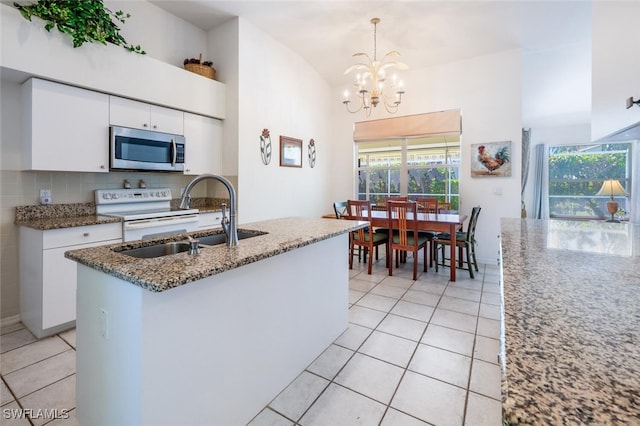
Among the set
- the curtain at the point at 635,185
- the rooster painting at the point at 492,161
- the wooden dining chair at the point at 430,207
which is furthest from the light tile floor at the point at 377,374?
the curtain at the point at 635,185

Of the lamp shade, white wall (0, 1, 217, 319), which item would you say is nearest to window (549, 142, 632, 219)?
the lamp shade

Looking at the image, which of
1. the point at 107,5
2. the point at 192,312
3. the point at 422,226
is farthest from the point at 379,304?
the point at 107,5

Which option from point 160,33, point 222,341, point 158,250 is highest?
point 160,33

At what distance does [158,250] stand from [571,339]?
1.70 meters

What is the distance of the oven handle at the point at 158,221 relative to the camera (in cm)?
260

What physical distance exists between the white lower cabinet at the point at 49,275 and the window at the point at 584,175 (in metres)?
8.71

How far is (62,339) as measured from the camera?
2242mm

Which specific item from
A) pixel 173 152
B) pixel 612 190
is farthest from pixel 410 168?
pixel 612 190

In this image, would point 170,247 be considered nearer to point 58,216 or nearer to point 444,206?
point 58,216

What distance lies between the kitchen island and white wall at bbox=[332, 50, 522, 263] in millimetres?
3592

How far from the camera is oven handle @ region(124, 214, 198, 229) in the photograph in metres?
2.60

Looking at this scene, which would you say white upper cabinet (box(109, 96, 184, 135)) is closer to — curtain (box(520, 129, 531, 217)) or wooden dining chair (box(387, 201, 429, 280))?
wooden dining chair (box(387, 201, 429, 280))

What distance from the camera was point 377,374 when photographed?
1.84m

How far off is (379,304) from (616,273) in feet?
7.06
